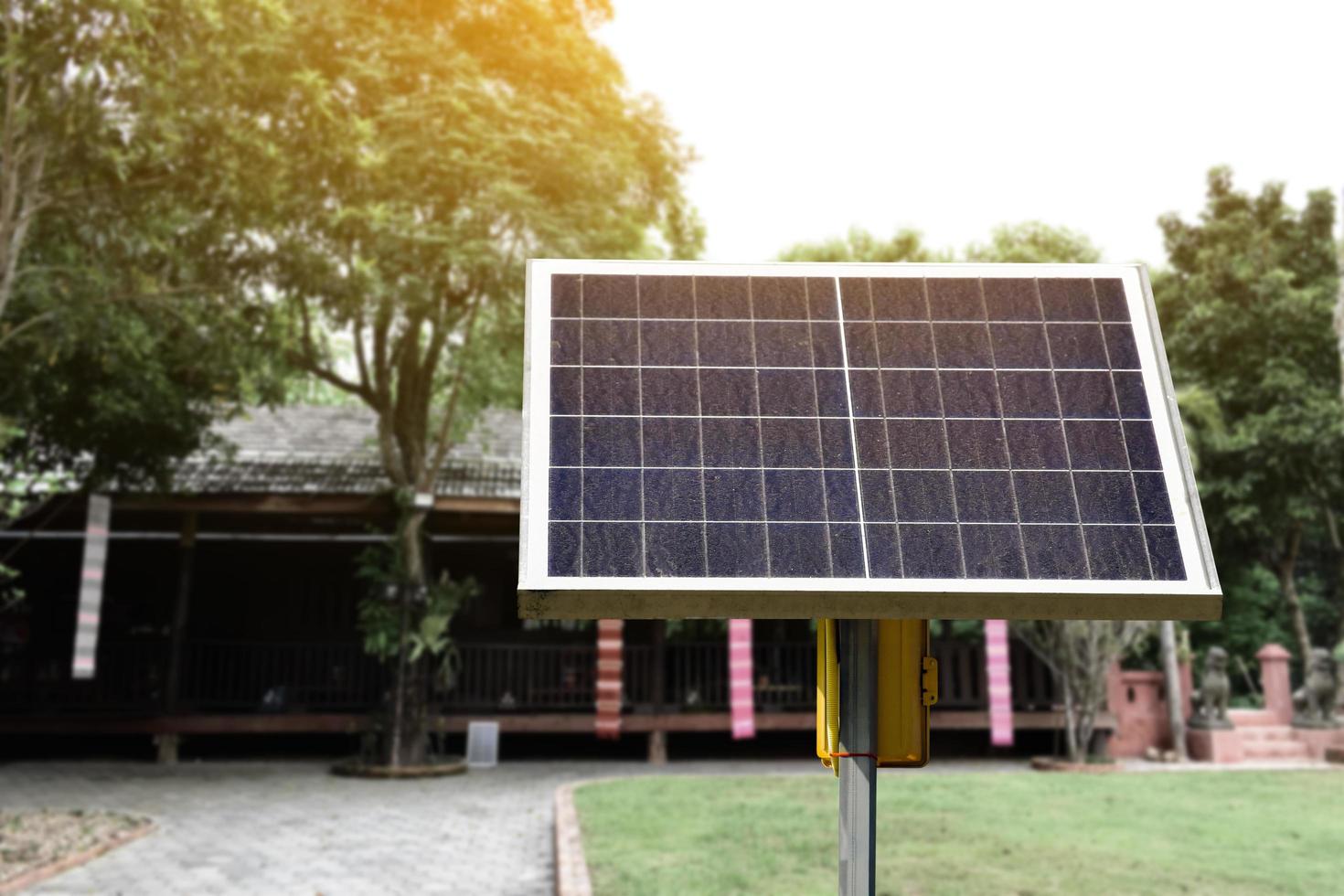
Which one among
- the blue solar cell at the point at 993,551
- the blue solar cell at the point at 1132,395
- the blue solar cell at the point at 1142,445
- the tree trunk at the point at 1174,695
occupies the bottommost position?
the tree trunk at the point at 1174,695

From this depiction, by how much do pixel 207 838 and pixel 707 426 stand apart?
315 inches

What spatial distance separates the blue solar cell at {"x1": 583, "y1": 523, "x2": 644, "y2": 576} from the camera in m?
2.64

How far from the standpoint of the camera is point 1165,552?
8.95ft

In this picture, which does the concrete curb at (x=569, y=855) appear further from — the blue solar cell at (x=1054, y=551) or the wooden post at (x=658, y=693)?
the blue solar cell at (x=1054, y=551)

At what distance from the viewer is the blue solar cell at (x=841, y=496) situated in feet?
9.12

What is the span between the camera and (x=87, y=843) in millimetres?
8555

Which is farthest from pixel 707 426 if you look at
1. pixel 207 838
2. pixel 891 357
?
pixel 207 838

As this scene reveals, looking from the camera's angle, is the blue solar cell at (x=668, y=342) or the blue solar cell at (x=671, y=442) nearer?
the blue solar cell at (x=671, y=442)

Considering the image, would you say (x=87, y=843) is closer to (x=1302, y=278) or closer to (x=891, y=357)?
(x=891, y=357)

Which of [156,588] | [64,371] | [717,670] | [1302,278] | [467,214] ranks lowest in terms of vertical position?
[717,670]

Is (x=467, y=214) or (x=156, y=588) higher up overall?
(x=467, y=214)

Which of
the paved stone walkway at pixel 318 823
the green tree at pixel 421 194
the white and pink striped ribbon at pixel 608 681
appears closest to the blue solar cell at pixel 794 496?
the paved stone walkway at pixel 318 823

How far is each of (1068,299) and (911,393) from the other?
25.4 inches

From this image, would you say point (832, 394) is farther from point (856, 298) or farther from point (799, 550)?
point (799, 550)
